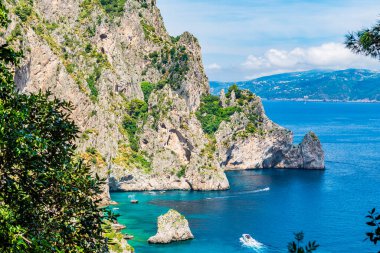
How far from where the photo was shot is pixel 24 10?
5413 inches

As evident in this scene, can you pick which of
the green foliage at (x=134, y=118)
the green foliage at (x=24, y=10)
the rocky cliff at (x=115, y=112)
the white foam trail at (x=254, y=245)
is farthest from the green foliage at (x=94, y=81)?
the white foam trail at (x=254, y=245)

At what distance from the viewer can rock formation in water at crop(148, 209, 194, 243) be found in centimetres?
10725

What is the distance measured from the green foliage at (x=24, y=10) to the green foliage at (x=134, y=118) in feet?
165

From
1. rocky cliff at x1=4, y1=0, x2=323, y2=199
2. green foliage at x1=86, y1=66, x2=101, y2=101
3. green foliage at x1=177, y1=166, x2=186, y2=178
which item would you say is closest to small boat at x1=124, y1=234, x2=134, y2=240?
rocky cliff at x1=4, y1=0, x2=323, y2=199

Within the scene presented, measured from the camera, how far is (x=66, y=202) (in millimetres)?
22344

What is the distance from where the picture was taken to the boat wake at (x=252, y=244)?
334ft

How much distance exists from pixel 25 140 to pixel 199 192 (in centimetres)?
14437

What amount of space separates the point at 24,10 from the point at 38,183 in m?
126

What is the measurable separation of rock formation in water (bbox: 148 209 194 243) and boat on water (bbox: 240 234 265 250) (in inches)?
447

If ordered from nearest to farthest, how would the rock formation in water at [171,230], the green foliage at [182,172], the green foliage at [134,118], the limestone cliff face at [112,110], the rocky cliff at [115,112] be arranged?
1. the rock formation in water at [171,230]
2. the limestone cliff face at [112,110]
3. the rocky cliff at [115,112]
4. the green foliage at [182,172]
5. the green foliage at [134,118]

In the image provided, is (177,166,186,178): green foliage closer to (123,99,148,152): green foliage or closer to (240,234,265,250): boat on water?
(123,99,148,152): green foliage

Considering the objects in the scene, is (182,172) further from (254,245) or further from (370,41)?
(370,41)

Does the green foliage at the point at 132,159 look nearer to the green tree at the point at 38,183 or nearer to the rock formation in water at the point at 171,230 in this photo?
the rock formation in water at the point at 171,230

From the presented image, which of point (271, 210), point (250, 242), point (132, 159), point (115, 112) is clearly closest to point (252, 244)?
point (250, 242)
